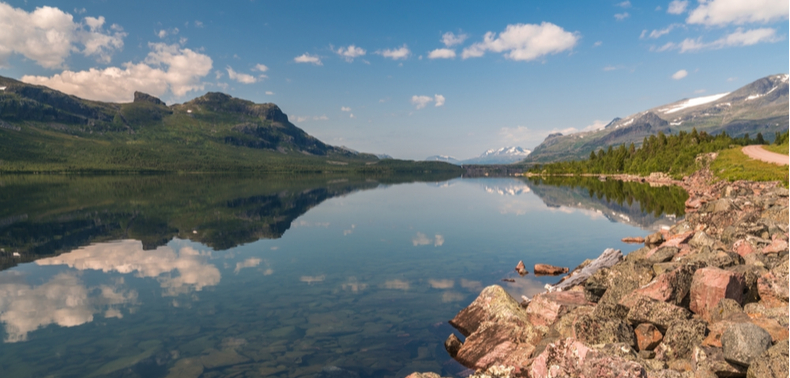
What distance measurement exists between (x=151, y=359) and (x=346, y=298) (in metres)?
10.4

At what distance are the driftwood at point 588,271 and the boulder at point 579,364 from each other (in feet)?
43.3

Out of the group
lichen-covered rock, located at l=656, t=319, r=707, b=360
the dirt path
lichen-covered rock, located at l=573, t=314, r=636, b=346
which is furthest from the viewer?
the dirt path

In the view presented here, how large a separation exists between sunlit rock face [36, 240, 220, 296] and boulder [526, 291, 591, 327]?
20.9 m

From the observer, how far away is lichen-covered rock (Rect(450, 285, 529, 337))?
58.1 feet

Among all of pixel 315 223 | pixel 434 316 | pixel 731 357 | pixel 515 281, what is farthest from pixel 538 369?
pixel 315 223

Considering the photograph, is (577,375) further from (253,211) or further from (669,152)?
(669,152)

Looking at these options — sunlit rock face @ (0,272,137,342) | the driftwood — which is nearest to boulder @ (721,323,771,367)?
the driftwood

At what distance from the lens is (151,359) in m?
16.6

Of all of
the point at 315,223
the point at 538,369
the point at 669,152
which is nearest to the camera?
the point at 538,369

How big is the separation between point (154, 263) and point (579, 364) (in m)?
33.4

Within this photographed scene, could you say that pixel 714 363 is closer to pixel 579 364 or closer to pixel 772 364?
pixel 772 364

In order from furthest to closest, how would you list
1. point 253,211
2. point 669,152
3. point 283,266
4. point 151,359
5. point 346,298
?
1. point 669,152
2. point 253,211
3. point 283,266
4. point 346,298
5. point 151,359

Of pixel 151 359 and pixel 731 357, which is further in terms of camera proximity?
pixel 151 359

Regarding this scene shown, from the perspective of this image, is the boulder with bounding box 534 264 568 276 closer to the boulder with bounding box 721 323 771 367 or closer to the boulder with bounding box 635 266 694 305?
the boulder with bounding box 635 266 694 305
